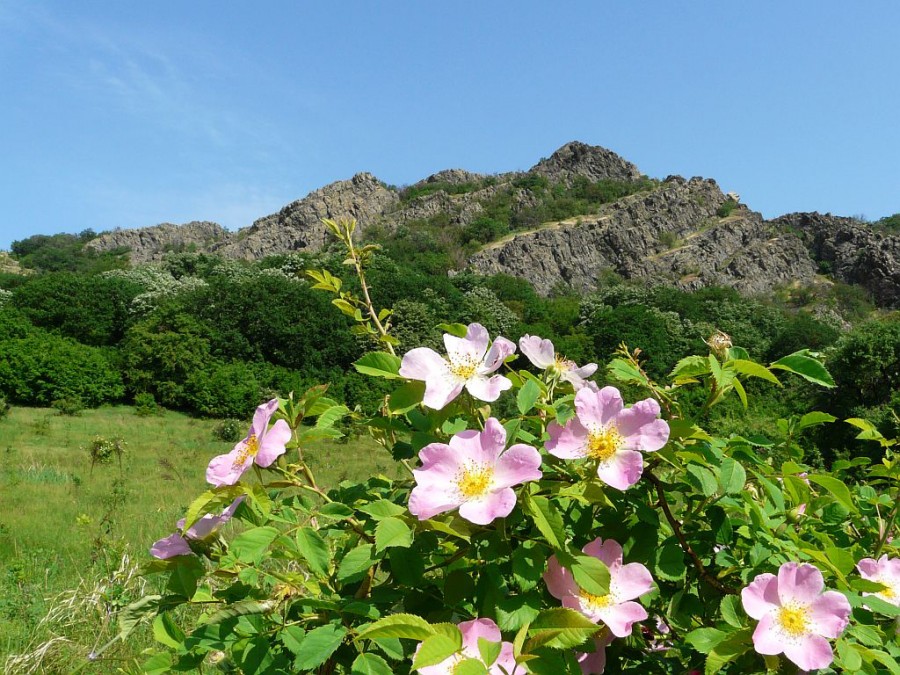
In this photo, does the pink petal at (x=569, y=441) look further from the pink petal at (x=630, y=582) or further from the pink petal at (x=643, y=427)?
the pink petal at (x=630, y=582)

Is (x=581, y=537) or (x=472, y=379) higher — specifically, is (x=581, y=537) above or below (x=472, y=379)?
below

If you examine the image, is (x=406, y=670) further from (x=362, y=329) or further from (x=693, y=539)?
(x=362, y=329)

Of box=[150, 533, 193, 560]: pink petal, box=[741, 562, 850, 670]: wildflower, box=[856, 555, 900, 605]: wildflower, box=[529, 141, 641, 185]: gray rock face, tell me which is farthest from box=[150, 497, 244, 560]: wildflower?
box=[529, 141, 641, 185]: gray rock face

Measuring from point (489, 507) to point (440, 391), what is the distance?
0.66 ft

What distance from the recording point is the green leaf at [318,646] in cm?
70

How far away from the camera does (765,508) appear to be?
106cm

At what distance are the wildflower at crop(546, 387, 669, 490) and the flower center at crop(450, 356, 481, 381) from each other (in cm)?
16

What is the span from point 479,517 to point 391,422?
31cm

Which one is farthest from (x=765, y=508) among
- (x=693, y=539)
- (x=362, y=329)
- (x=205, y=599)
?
(x=205, y=599)

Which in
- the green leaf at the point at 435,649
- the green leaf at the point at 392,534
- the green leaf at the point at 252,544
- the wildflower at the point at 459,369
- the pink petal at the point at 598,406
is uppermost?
the wildflower at the point at 459,369

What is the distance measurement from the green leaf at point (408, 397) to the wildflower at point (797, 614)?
0.54 meters

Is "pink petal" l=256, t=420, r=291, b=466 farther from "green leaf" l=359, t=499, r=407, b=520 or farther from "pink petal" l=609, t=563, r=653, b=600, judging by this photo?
"pink petal" l=609, t=563, r=653, b=600

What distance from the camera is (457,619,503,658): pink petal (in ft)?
2.36

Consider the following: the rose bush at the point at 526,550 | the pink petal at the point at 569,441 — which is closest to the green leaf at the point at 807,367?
the rose bush at the point at 526,550
